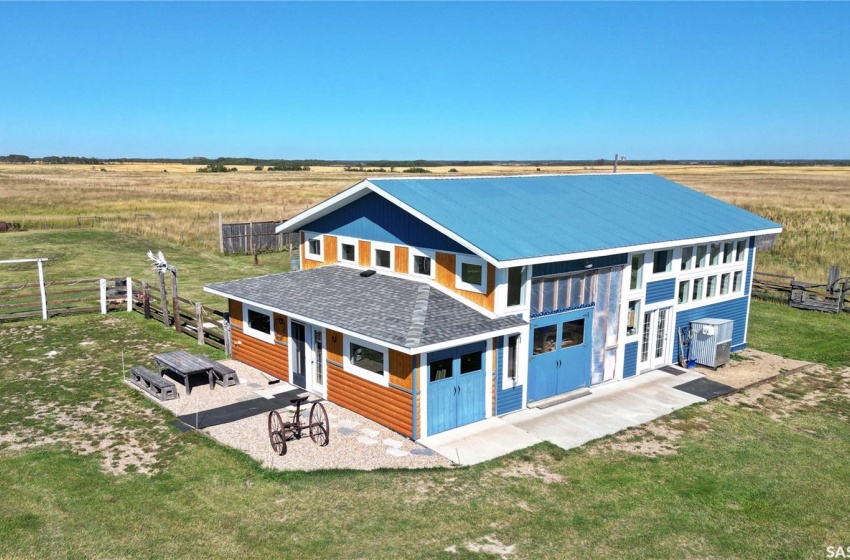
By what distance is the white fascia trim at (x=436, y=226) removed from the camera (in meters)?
14.3

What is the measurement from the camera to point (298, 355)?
17406mm

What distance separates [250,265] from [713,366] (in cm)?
2542

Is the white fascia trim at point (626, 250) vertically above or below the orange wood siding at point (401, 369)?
above

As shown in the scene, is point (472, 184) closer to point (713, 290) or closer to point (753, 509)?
point (713, 290)

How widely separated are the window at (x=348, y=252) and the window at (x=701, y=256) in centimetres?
1061

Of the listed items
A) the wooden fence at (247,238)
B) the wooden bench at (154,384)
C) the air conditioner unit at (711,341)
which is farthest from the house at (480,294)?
the wooden fence at (247,238)

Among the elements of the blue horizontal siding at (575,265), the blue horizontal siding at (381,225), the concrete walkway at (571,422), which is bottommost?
the concrete walkway at (571,422)

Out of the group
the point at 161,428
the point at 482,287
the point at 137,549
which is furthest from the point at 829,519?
the point at 161,428

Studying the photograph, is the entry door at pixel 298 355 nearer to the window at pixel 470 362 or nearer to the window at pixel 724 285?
the window at pixel 470 362

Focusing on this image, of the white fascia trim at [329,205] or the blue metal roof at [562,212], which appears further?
the white fascia trim at [329,205]

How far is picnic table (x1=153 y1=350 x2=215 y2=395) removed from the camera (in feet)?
54.1

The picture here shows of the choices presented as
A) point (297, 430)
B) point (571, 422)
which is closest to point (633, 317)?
point (571, 422)

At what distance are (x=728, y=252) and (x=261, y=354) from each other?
1529 cm

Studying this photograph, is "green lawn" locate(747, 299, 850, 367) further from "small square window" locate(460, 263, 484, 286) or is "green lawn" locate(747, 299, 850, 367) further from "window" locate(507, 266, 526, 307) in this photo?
"small square window" locate(460, 263, 484, 286)
